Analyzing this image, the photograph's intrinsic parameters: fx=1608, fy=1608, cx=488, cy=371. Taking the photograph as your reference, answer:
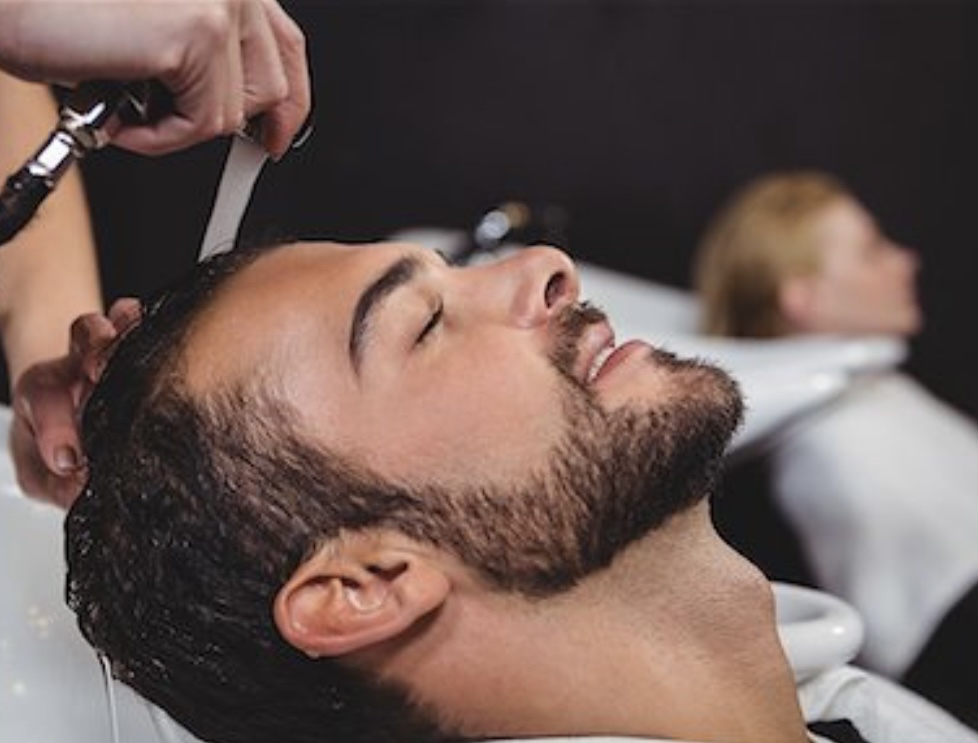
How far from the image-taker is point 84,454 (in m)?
1.26

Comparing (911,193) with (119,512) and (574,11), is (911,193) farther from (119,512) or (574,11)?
(119,512)

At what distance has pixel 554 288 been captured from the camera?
123 centimetres

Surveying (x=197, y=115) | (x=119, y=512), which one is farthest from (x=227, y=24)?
(x=119, y=512)

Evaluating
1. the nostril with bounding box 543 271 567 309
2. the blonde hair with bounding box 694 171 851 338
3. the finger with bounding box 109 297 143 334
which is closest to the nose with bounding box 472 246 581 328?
the nostril with bounding box 543 271 567 309

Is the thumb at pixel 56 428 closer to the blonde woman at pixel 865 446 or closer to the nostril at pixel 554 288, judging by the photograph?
the nostril at pixel 554 288

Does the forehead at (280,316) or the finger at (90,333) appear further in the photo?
the finger at (90,333)

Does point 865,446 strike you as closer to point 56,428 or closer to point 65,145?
point 56,428

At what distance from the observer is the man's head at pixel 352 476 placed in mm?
1133

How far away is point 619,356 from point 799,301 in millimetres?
1896

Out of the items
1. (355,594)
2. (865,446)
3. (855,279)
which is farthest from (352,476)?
(855,279)

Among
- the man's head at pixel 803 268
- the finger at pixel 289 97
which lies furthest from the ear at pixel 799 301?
the finger at pixel 289 97

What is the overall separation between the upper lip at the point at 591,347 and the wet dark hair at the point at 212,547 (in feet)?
0.56

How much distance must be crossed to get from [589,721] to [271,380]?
1.11ft

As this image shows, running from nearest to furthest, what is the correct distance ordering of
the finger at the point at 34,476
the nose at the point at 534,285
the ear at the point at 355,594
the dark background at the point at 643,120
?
the ear at the point at 355,594, the nose at the point at 534,285, the finger at the point at 34,476, the dark background at the point at 643,120
